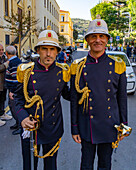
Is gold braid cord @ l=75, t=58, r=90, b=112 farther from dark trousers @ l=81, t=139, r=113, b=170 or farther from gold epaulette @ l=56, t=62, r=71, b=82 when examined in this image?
dark trousers @ l=81, t=139, r=113, b=170

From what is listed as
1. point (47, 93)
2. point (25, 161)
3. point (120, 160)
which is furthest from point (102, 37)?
point (120, 160)

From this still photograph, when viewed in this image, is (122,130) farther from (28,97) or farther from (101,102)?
(28,97)

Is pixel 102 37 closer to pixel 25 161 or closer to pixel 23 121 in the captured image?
pixel 23 121

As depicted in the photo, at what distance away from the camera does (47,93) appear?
2.20 m

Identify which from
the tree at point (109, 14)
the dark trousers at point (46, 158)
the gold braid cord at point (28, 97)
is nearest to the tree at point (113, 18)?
the tree at point (109, 14)

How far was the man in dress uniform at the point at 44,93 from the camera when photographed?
218 cm

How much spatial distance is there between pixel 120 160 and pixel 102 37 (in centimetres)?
233

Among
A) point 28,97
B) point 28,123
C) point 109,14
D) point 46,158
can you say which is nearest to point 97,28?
point 28,97

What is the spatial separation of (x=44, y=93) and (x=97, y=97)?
1.95ft

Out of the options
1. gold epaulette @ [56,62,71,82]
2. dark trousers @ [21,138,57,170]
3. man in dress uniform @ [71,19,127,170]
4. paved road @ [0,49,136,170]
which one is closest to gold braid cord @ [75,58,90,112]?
man in dress uniform @ [71,19,127,170]

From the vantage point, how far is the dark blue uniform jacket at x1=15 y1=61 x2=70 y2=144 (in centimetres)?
220

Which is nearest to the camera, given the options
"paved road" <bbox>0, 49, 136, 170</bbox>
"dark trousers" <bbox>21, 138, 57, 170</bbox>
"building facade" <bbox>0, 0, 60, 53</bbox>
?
"dark trousers" <bbox>21, 138, 57, 170</bbox>

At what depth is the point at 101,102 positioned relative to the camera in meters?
2.16

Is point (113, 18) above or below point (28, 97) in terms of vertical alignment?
above
